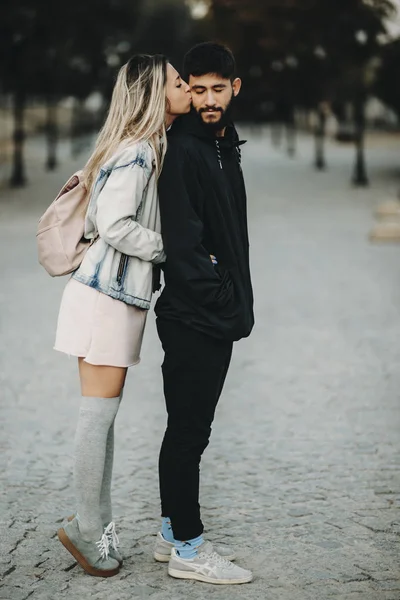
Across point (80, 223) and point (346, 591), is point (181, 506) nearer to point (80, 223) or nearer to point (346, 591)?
point (346, 591)

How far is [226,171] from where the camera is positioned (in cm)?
375

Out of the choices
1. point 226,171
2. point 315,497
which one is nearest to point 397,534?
point 315,497

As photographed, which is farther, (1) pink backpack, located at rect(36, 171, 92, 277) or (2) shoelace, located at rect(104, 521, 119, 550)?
(2) shoelace, located at rect(104, 521, 119, 550)

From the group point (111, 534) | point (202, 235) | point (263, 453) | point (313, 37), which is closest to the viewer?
point (202, 235)

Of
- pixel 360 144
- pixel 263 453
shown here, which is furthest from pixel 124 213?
pixel 360 144

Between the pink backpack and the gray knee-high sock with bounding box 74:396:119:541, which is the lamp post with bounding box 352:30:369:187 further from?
the gray knee-high sock with bounding box 74:396:119:541

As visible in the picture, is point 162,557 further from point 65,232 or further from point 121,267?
point 65,232

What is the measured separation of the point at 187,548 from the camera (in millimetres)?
3900

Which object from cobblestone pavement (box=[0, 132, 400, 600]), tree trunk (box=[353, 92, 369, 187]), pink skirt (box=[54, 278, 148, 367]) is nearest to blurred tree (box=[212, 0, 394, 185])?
tree trunk (box=[353, 92, 369, 187])

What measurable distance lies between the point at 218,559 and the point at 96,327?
0.98 metres

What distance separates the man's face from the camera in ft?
12.0

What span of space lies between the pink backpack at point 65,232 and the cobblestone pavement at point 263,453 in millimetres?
1151

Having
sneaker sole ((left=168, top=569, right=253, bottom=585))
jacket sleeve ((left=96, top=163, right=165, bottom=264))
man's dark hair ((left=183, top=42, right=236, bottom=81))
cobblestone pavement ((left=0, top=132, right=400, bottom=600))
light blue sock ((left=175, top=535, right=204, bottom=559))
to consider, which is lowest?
cobblestone pavement ((left=0, top=132, right=400, bottom=600))

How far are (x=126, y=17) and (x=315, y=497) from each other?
23.6m
